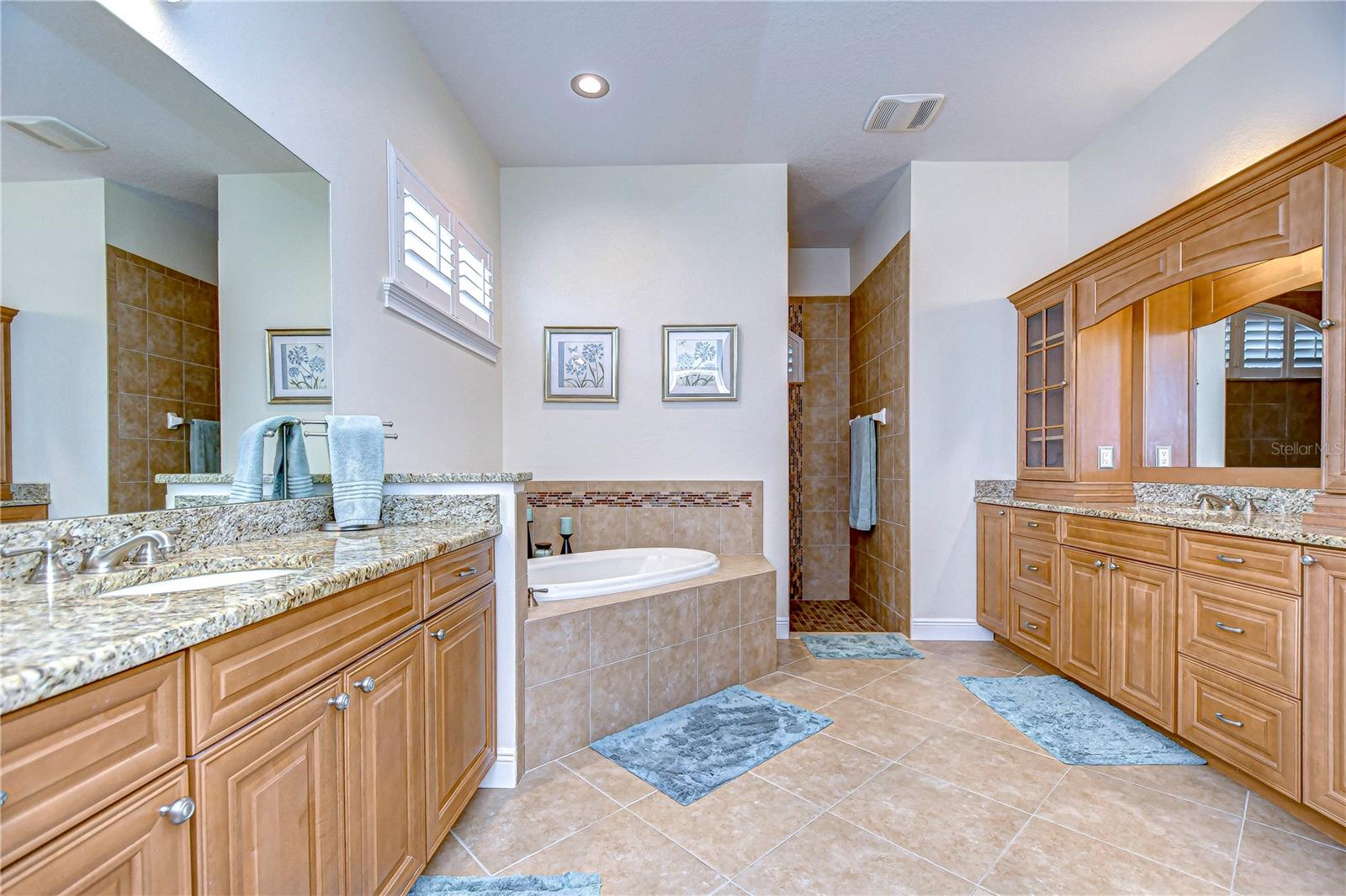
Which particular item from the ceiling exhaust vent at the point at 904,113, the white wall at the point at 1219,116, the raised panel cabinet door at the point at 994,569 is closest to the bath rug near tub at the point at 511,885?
the raised panel cabinet door at the point at 994,569

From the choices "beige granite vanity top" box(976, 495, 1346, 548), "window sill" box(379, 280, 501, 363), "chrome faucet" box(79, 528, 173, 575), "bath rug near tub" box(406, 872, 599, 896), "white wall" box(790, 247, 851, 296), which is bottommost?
"bath rug near tub" box(406, 872, 599, 896)

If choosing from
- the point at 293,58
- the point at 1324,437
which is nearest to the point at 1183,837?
the point at 1324,437

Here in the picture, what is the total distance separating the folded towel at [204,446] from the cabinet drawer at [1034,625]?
325 centimetres

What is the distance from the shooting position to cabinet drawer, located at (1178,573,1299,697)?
5.10 feet

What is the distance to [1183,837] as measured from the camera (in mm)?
1508

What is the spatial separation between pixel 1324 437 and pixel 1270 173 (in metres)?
0.88

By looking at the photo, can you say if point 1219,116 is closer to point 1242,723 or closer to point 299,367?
point 1242,723

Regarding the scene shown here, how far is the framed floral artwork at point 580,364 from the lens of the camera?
329 centimetres

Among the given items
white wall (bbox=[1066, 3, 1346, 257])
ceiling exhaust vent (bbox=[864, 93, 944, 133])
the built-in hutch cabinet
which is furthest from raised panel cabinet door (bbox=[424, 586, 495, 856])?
white wall (bbox=[1066, 3, 1346, 257])

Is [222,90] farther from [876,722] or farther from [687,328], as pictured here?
[876,722]

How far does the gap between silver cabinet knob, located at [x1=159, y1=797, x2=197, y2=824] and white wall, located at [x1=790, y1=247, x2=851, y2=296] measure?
14.6ft

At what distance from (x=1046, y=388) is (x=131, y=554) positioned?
358 cm

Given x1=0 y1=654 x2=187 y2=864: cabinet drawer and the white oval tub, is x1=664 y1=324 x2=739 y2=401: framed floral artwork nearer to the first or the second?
the white oval tub

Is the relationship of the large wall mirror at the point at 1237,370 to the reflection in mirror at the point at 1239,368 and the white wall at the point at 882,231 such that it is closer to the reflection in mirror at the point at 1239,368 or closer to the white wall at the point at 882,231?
the reflection in mirror at the point at 1239,368
